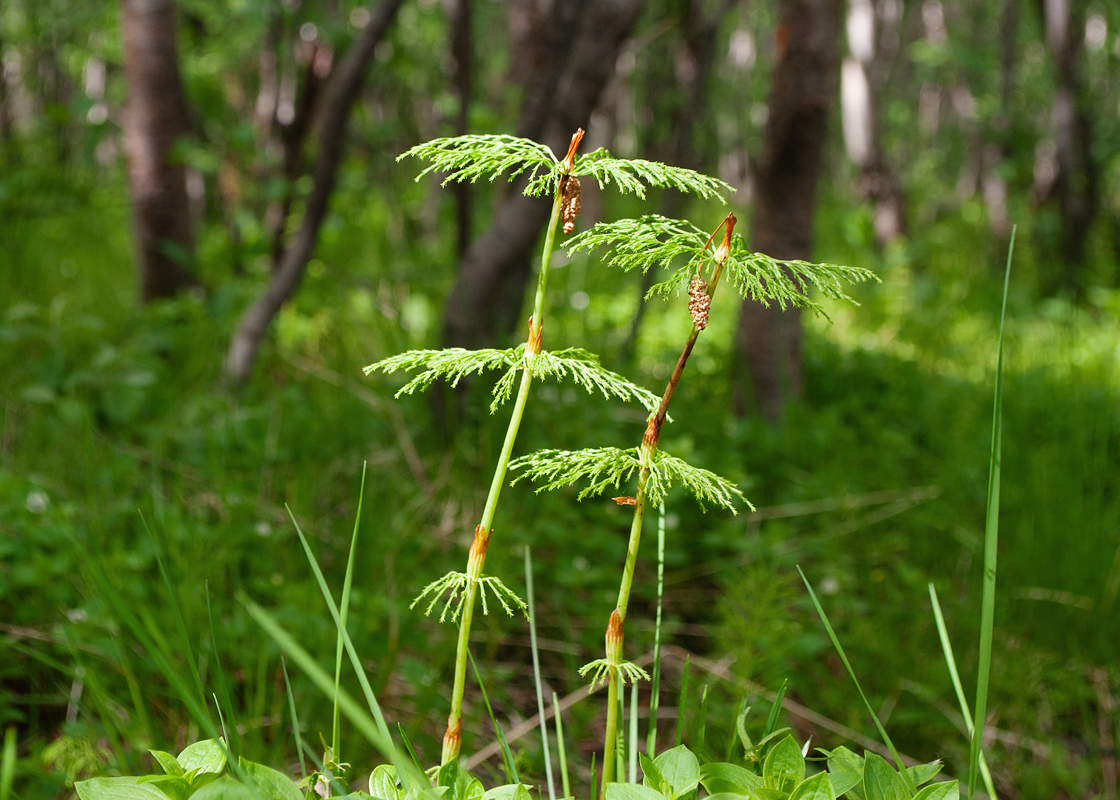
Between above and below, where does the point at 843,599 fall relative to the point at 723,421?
below

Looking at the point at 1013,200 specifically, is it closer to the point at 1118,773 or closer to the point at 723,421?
the point at 723,421

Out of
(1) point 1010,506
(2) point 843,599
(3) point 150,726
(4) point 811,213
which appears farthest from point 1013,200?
(3) point 150,726

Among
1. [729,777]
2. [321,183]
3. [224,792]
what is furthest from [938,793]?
[321,183]

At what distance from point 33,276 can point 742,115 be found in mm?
13731

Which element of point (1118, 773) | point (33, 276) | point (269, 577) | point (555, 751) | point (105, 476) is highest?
point (33, 276)

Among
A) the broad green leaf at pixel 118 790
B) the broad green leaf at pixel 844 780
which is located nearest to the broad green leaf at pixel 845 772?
the broad green leaf at pixel 844 780

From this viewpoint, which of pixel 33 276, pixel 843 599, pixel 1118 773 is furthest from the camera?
pixel 33 276

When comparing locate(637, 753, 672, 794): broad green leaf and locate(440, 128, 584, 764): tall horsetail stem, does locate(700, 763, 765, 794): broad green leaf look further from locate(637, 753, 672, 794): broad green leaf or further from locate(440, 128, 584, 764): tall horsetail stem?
locate(440, 128, 584, 764): tall horsetail stem

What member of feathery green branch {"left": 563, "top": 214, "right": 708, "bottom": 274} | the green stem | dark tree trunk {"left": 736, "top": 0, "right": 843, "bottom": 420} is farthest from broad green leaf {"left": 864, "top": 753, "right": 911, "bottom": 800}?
dark tree trunk {"left": 736, "top": 0, "right": 843, "bottom": 420}

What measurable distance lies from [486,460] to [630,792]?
1659 millimetres

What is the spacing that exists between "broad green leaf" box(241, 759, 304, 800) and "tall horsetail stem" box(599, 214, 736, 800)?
10.4 inches

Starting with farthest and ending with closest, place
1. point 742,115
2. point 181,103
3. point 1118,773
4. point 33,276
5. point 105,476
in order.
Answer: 1. point 742,115
2. point 33,276
3. point 181,103
4. point 105,476
5. point 1118,773

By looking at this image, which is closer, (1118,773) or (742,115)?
(1118,773)

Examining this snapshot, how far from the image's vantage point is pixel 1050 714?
1.85 metres
